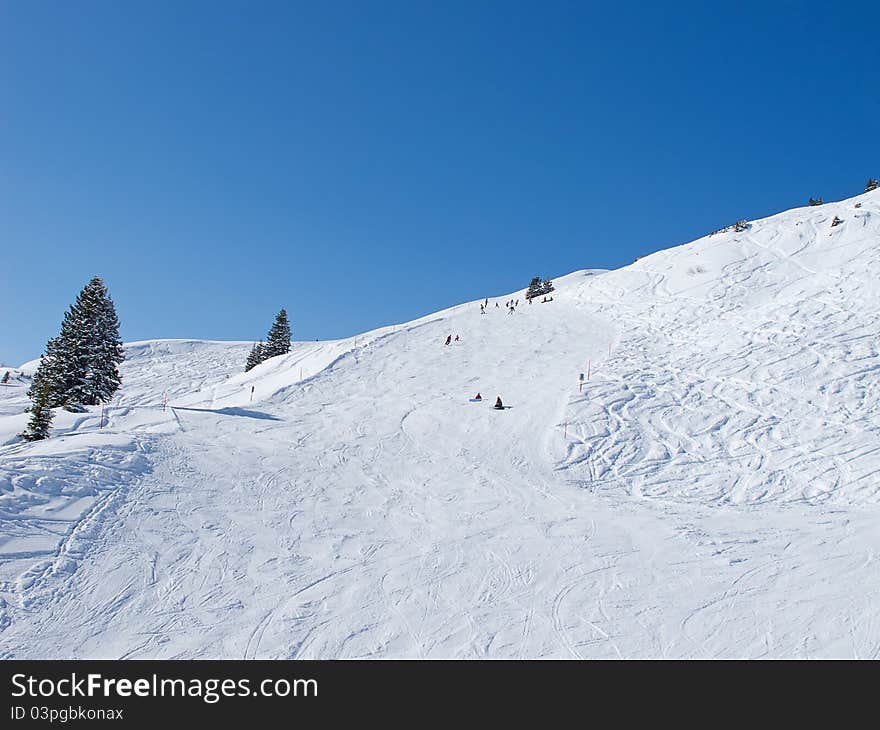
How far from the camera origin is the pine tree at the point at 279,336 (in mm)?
60188

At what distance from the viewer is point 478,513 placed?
46.4 ft

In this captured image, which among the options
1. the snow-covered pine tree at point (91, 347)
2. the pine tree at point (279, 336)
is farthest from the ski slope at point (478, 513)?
the pine tree at point (279, 336)

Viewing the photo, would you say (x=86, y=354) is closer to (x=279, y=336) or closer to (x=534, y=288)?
(x=279, y=336)

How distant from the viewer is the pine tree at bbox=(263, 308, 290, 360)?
197 ft

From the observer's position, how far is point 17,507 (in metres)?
10.6

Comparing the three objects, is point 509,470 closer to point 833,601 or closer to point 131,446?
point 833,601

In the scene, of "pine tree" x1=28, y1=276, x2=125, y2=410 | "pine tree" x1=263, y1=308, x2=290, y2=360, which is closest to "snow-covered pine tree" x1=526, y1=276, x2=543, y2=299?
"pine tree" x1=263, y1=308, x2=290, y2=360

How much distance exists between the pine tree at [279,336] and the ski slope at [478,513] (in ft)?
97.7

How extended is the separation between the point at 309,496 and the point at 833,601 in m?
11.9

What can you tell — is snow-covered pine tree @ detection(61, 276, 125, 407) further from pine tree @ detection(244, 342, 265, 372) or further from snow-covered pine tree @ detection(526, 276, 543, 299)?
snow-covered pine tree @ detection(526, 276, 543, 299)

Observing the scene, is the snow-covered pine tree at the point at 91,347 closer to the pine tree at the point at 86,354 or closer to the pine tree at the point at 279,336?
the pine tree at the point at 86,354

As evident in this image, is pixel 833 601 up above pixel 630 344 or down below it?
below

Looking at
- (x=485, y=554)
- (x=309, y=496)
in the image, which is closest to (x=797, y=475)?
(x=485, y=554)
